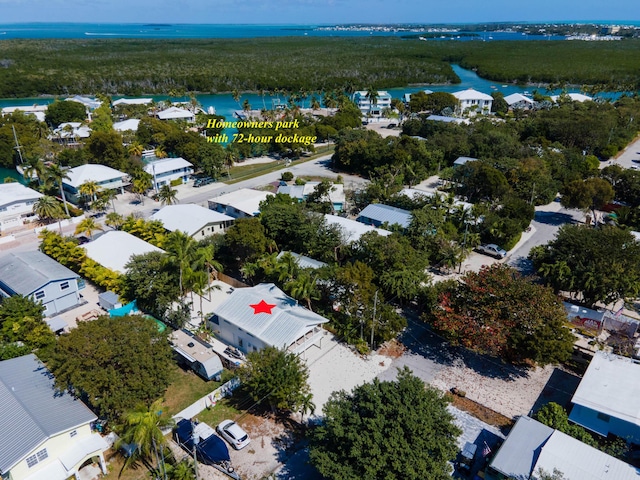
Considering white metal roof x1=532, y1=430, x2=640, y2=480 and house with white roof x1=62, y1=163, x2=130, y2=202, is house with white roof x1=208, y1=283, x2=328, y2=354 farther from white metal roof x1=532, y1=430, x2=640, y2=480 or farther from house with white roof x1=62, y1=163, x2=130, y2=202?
house with white roof x1=62, y1=163, x2=130, y2=202

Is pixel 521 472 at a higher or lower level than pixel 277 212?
lower

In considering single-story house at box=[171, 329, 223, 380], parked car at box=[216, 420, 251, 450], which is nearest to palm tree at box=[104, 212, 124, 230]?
single-story house at box=[171, 329, 223, 380]

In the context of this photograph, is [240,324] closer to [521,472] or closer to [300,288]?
[300,288]

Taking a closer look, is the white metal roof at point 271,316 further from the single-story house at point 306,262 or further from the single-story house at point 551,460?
the single-story house at point 551,460

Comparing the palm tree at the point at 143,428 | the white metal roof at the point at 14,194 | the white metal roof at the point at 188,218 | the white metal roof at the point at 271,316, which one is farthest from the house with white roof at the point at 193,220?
the palm tree at the point at 143,428

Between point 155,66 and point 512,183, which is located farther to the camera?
point 155,66

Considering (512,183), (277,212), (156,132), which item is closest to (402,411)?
(277,212)

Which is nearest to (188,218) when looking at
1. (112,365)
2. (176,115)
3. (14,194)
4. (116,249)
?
(116,249)
